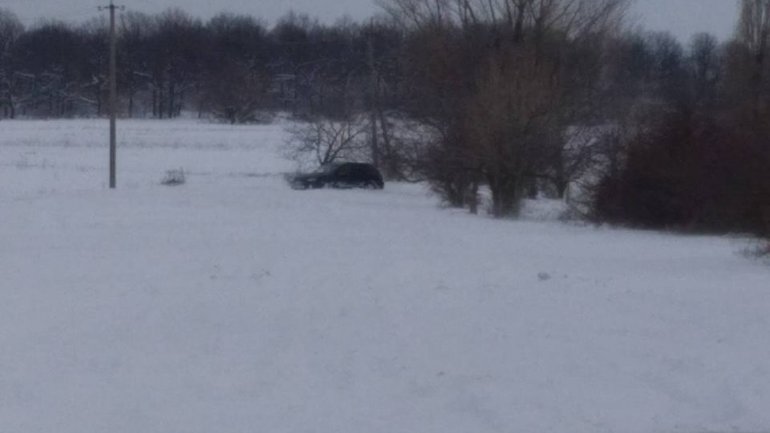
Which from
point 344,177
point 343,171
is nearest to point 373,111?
point 343,171

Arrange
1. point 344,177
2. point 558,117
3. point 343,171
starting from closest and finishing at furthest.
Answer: point 558,117, point 344,177, point 343,171

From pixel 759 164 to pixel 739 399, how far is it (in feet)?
58.2

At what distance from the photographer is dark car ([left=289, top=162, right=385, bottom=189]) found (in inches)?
2029

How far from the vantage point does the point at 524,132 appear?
3553 cm

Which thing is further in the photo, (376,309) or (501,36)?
(501,36)

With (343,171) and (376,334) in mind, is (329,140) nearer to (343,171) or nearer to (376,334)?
(343,171)

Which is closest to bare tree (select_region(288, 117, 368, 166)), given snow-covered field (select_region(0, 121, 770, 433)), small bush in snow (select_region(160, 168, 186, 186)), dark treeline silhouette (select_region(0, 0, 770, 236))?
dark treeline silhouette (select_region(0, 0, 770, 236))

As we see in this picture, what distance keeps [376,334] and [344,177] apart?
3841 centimetres

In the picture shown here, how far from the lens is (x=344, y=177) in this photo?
171 ft

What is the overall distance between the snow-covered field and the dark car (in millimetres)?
25452

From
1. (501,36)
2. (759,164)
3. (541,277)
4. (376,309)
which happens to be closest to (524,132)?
(759,164)

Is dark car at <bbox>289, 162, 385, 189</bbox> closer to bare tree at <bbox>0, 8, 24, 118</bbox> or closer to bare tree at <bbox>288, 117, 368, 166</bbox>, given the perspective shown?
bare tree at <bbox>288, 117, 368, 166</bbox>

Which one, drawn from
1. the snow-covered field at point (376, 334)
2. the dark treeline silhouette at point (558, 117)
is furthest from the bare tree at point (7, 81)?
the snow-covered field at point (376, 334)

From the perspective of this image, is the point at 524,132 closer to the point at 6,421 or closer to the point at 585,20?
the point at 585,20
